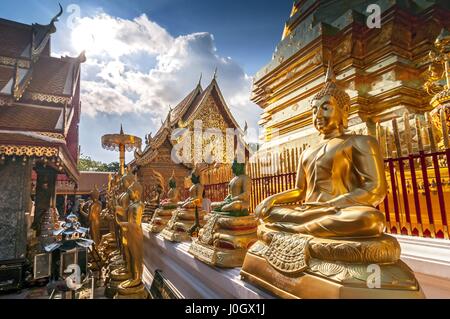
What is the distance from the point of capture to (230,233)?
7.18 ft

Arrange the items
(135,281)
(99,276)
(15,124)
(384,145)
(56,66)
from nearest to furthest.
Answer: (135,281), (384,145), (99,276), (15,124), (56,66)

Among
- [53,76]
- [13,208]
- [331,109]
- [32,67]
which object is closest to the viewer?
[331,109]

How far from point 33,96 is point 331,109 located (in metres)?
6.71

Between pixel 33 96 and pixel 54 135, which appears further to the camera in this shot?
pixel 33 96

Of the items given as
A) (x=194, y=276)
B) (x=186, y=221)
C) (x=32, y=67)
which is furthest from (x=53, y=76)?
(x=194, y=276)

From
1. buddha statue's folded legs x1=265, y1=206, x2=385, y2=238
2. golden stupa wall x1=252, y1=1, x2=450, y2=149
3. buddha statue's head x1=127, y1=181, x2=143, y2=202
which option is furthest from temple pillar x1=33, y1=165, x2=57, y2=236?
buddha statue's folded legs x1=265, y1=206, x2=385, y2=238

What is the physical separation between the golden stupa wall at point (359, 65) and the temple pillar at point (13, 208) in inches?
231

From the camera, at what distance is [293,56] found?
6.51 meters

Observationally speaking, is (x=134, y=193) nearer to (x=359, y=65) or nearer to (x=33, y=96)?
(x=33, y=96)

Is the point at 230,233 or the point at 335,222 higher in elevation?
the point at 335,222
